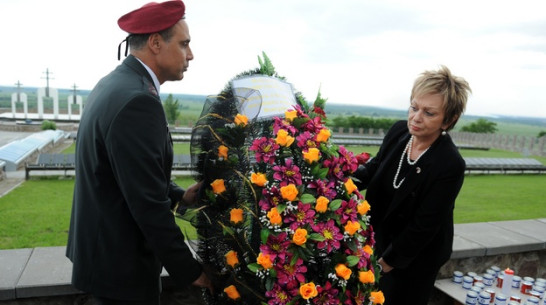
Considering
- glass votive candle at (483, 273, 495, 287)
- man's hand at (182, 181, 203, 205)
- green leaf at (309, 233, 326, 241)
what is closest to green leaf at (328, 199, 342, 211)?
green leaf at (309, 233, 326, 241)

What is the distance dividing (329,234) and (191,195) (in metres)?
0.79

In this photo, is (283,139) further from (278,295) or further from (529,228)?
(529,228)

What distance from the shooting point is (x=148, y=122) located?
1.60 metres

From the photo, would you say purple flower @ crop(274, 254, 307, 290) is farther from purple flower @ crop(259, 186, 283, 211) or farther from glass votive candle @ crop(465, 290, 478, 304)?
glass votive candle @ crop(465, 290, 478, 304)

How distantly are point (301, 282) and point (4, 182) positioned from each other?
12.5m

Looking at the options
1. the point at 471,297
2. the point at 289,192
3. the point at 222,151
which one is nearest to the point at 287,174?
the point at 289,192

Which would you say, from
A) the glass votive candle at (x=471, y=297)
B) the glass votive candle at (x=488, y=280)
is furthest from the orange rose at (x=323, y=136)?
the glass votive candle at (x=488, y=280)

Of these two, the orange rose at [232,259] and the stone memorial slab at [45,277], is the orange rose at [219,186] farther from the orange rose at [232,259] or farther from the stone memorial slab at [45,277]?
the stone memorial slab at [45,277]

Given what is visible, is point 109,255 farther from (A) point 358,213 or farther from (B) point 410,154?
(B) point 410,154

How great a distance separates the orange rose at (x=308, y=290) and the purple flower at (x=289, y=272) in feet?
0.13

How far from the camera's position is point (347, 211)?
1820 mm

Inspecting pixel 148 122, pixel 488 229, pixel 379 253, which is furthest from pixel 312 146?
pixel 488 229

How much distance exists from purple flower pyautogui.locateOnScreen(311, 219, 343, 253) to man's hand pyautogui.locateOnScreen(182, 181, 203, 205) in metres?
0.67

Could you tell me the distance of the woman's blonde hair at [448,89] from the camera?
2.34 m
